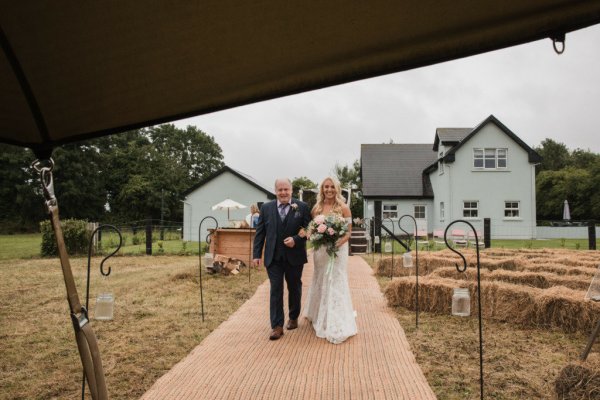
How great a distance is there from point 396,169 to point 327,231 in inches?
Result: 1107

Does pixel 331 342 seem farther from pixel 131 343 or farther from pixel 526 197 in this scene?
pixel 526 197

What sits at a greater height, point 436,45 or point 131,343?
point 436,45

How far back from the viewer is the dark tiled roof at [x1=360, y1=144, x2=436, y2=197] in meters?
31.3

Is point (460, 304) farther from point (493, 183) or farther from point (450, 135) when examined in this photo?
point (450, 135)

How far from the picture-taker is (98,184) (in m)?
49.8

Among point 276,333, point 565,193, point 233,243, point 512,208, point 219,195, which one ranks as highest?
point 565,193

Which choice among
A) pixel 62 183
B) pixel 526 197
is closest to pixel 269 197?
pixel 526 197

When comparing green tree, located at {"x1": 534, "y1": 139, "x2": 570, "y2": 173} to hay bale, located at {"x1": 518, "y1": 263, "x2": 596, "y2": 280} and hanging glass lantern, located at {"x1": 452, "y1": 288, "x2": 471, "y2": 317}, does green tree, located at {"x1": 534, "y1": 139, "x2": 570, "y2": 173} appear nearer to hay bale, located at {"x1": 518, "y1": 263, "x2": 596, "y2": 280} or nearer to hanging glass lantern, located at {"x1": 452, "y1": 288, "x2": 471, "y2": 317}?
hay bale, located at {"x1": 518, "y1": 263, "x2": 596, "y2": 280}

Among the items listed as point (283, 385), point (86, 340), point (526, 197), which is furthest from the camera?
point (526, 197)

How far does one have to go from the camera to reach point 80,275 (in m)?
12.1

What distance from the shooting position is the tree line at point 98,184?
4581 cm

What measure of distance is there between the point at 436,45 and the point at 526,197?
29083 mm

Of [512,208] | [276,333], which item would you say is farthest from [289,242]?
[512,208]

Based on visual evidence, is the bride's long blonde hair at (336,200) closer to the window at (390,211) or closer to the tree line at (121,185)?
the window at (390,211)
